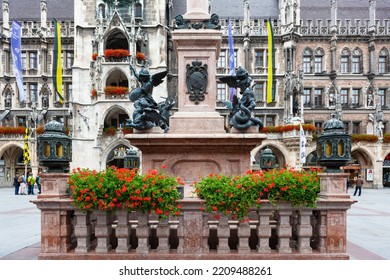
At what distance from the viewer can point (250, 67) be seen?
46.8 m

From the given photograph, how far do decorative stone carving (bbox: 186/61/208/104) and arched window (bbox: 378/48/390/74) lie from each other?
44.4 meters

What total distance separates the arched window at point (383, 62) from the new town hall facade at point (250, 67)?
123 millimetres

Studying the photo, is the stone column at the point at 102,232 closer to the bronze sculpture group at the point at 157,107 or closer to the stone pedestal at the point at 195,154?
the stone pedestal at the point at 195,154

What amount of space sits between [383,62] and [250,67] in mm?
16710

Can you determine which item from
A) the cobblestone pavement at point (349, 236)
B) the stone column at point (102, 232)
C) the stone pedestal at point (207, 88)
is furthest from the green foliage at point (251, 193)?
the stone pedestal at point (207, 88)

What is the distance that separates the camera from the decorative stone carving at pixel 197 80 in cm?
1048

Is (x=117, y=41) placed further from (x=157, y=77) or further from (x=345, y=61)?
(x=157, y=77)

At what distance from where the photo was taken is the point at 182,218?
6.86 m

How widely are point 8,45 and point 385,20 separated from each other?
46276 mm

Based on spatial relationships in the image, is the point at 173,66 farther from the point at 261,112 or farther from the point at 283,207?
the point at 283,207

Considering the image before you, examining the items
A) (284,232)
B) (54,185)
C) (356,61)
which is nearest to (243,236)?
(284,232)

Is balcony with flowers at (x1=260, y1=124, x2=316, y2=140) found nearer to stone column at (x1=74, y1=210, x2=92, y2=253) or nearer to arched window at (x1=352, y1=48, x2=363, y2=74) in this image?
arched window at (x1=352, y1=48, x2=363, y2=74)
